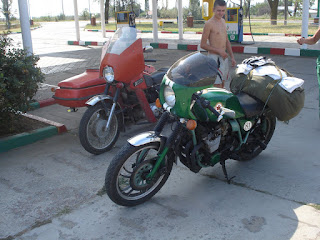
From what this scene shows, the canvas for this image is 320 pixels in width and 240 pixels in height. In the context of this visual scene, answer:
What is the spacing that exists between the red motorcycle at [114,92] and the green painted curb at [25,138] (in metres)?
0.54

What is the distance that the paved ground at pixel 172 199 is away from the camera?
3125 mm

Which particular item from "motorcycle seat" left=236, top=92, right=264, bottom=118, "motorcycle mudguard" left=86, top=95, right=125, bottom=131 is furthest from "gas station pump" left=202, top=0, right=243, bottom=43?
"motorcycle seat" left=236, top=92, right=264, bottom=118

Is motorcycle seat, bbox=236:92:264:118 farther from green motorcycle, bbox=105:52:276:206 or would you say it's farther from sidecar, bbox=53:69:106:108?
sidecar, bbox=53:69:106:108

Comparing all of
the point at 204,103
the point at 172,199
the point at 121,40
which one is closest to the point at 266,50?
the point at 121,40

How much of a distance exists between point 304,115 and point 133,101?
105 inches

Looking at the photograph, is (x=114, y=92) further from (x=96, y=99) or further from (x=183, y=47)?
(x=183, y=47)

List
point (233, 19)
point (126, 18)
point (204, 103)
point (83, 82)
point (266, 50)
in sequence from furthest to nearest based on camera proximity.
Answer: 1. point (126, 18)
2. point (233, 19)
3. point (266, 50)
4. point (83, 82)
5. point (204, 103)

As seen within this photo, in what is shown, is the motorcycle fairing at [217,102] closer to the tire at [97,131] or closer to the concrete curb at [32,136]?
the tire at [97,131]

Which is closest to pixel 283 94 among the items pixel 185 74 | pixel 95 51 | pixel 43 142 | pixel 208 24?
pixel 185 74

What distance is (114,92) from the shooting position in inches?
→ 199

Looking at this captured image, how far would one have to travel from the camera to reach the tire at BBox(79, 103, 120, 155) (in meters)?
4.55

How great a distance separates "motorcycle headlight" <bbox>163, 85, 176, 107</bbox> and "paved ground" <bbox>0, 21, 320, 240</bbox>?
934 millimetres

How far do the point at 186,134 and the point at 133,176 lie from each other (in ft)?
1.99

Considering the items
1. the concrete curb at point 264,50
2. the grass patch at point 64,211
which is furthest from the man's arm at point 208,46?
the concrete curb at point 264,50
